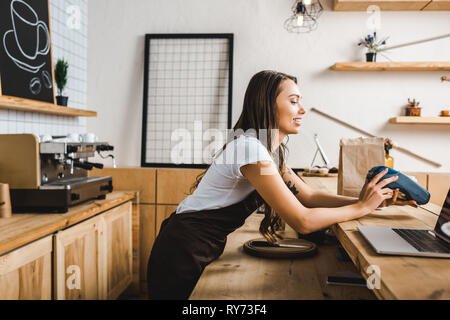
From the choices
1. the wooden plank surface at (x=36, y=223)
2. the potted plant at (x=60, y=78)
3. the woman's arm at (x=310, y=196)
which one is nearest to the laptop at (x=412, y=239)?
the woman's arm at (x=310, y=196)

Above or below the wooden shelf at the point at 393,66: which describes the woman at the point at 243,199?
below

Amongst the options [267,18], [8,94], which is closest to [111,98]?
Result: [8,94]

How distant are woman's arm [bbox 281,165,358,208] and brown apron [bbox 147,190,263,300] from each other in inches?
11.5

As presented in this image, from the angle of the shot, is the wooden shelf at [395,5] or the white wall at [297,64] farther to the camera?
the white wall at [297,64]

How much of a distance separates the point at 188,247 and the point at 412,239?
765 mm

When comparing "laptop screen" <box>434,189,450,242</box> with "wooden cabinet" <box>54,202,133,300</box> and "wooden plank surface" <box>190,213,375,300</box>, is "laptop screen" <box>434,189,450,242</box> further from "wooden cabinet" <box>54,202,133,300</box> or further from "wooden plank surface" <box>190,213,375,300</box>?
"wooden cabinet" <box>54,202,133,300</box>

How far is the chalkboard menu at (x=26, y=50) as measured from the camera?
231cm

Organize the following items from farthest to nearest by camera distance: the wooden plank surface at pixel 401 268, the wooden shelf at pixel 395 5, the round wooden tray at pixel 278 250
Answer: the wooden shelf at pixel 395 5
the round wooden tray at pixel 278 250
the wooden plank surface at pixel 401 268

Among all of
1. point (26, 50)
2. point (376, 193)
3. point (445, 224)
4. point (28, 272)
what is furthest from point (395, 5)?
point (28, 272)

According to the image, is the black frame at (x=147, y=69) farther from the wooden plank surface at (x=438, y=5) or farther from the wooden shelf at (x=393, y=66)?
the wooden plank surface at (x=438, y=5)

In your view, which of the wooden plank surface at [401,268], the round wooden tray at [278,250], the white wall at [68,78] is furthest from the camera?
the white wall at [68,78]

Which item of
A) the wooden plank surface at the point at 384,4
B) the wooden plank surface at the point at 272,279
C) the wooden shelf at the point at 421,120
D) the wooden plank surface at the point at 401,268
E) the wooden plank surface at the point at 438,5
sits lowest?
the wooden plank surface at the point at 272,279

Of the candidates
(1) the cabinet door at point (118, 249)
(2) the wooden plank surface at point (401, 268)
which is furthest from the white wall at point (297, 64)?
(2) the wooden plank surface at point (401, 268)
